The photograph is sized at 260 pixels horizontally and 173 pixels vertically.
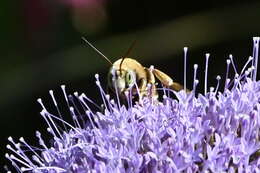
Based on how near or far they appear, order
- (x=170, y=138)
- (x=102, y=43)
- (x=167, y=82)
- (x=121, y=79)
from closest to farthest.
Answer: (x=170, y=138) < (x=121, y=79) < (x=167, y=82) < (x=102, y=43)

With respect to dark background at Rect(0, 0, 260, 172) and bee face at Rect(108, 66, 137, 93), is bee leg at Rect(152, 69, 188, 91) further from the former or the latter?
dark background at Rect(0, 0, 260, 172)

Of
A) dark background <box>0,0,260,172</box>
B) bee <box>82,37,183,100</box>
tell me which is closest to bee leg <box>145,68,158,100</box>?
bee <box>82,37,183,100</box>

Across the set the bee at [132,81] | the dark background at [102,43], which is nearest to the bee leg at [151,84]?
the bee at [132,81]

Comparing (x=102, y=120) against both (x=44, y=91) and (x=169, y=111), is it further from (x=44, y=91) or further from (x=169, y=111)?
A: (x=44, y=91)

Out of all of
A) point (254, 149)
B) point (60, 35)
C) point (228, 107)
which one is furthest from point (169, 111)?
point (60, 35)

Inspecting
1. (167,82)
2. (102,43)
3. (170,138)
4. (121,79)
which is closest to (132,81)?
(121,79)

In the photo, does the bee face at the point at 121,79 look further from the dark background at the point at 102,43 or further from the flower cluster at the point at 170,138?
the dark background at the point at 102,43

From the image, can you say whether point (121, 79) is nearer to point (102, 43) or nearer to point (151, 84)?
point (151, 84)
